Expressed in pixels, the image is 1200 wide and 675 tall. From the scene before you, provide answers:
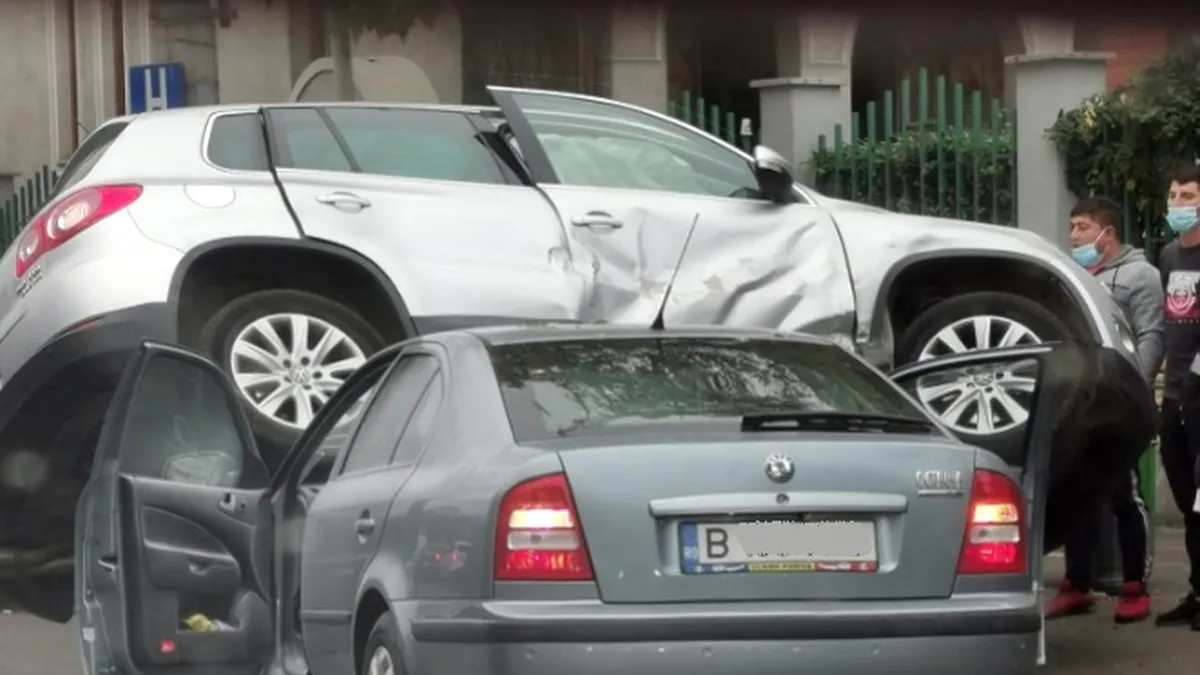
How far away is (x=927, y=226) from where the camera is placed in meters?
8.19

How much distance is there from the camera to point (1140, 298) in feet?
26.9

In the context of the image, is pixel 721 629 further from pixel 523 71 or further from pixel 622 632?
pixel 523 71

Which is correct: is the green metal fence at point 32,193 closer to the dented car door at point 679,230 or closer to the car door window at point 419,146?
the car door window at point 419,146

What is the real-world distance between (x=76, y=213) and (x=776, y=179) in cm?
261

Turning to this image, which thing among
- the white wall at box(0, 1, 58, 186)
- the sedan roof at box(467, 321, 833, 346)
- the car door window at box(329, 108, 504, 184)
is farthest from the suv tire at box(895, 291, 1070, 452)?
the white wall at box(0, 1, 58, 186)

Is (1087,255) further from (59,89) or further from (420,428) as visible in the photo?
(59,89)

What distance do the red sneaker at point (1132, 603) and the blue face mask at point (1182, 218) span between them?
1346 millimetres

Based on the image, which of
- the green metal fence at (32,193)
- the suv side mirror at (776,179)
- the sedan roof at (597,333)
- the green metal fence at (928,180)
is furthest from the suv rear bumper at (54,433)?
the green metal fence at (928,180)

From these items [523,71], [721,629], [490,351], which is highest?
[523,71]

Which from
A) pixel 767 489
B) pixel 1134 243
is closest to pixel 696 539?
pixel 767 489

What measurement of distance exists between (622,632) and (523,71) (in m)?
3.48

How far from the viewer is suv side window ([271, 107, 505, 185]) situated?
7.83 metres

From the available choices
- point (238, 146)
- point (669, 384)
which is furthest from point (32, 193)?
point (238, 146)

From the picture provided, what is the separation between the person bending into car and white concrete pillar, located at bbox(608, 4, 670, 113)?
6.88 metres
